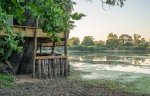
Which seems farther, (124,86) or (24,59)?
(24,59)

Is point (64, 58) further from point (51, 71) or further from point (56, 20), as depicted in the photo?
point (56, 20)

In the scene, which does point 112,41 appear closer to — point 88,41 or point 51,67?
point 88,41

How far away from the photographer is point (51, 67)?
57.9ft

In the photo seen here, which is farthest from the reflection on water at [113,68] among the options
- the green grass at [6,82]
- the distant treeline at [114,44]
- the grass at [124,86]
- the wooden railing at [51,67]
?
the distant treeline at [114,44]

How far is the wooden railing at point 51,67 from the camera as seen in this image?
17.1 meters

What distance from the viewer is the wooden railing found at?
1708 cm

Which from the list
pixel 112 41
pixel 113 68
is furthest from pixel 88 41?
pixel 113 68

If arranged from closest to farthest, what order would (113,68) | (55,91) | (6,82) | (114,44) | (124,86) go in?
1. (55,91)
2. (6,82)
3. (124,86)
4. (113,68)
5. (114,44)

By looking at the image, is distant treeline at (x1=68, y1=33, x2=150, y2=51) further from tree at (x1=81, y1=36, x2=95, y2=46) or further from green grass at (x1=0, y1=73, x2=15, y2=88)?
green grass at (x1=0, y1=73, x2=15, y2=88)

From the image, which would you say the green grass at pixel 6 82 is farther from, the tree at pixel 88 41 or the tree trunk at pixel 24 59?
the tree at pixel 88 41

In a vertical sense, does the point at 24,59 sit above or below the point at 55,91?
above

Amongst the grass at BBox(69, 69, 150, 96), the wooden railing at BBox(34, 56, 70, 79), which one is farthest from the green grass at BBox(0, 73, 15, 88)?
the grass at BBox(69, 69, 150, 96)

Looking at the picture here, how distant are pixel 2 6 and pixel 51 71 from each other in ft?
43.8

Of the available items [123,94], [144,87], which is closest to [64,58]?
[144,87]
